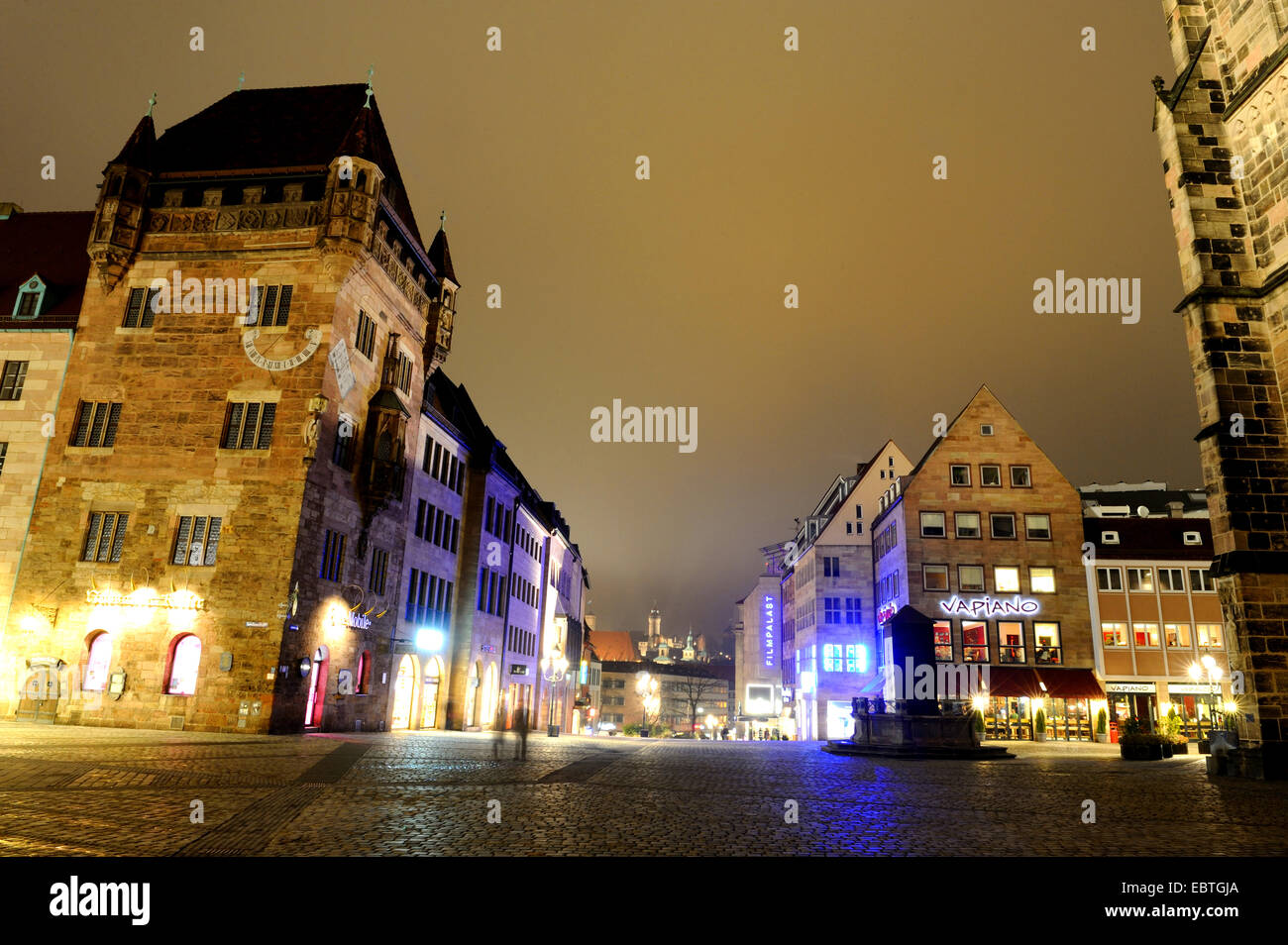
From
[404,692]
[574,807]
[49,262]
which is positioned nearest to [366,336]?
[49,262]

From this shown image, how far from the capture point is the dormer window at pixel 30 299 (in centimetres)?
3198

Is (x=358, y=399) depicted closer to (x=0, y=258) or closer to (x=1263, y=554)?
(x=0, y=258)

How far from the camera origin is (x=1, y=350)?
31516 millimetres

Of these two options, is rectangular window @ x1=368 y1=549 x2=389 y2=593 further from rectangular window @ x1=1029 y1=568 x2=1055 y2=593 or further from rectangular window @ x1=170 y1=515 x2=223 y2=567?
rectangular window @ x1=1029 y1=568 x2=1055 y2=593

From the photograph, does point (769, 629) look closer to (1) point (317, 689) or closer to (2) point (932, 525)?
(2) point (932, 525)

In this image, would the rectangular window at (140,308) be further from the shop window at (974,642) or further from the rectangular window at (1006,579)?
the rectangular window at (1006,579)

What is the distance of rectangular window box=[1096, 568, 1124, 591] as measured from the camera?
47.5 metres

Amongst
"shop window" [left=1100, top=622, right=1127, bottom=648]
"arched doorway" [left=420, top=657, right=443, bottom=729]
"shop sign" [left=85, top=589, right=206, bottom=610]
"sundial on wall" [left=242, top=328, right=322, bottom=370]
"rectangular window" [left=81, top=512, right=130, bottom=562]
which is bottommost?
"arched doorway" [left=420, top=657, right=443, bottom=729]

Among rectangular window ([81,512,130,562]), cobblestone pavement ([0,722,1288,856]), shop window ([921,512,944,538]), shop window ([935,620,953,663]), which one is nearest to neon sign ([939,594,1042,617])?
shop window ([935,620,953,663])

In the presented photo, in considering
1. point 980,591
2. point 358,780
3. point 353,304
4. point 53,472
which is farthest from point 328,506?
point 980,591

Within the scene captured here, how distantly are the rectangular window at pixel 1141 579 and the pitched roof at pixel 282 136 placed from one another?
4471 cm

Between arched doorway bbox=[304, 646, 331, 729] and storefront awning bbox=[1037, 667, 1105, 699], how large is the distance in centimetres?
3808
